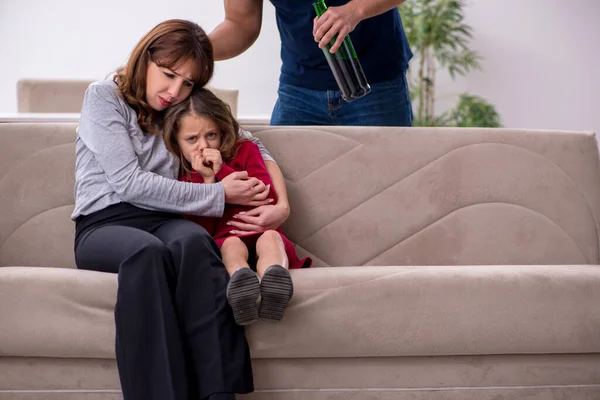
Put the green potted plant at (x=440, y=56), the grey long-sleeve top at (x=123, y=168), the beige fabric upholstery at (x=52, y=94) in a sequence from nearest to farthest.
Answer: the grey long-sleeve top at (x=123, y=168) < the beige fabric upholstery at (x=52, y=94) < the green potted plant at (x=440, y=56)

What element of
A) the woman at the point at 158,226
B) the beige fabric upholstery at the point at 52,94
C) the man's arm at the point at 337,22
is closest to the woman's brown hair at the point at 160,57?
the woman at the point at 158,226

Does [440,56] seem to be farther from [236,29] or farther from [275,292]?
[275,292]

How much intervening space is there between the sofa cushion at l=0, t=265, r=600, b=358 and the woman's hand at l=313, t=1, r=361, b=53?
1.93 ft

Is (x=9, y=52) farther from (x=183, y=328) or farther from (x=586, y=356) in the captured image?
(x=586, y=356)

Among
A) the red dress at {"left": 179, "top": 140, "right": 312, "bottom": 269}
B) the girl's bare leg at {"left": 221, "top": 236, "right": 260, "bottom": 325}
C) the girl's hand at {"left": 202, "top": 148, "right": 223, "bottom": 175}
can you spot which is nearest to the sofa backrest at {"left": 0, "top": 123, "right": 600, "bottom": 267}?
the red dress at {"left": 179, "top": 140, "right": 312, "bottom": 269}

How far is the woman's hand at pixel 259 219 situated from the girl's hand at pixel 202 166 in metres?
0.14

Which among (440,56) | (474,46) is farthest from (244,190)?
(474,46)

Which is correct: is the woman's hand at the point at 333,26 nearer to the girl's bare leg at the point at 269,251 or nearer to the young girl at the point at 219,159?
the young girl at the point at 219,159

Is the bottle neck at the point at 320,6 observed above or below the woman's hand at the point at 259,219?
above

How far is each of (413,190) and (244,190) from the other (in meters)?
0.58

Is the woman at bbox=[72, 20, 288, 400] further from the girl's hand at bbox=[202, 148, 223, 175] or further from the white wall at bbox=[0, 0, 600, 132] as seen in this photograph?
the white wall at bbox=[0, 0, 600, 132]

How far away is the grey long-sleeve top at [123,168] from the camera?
186 centimetres

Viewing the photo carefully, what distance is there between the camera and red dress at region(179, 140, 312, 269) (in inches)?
76.4

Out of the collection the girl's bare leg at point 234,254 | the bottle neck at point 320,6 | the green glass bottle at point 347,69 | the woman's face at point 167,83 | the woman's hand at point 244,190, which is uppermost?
the bottle neck at point 320,6
